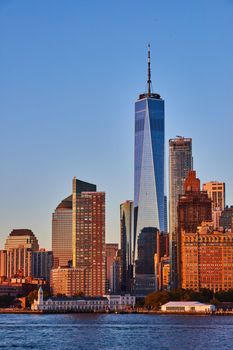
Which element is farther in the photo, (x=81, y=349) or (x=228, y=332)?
(x=228, y=332)

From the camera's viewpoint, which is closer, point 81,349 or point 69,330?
point 81,349

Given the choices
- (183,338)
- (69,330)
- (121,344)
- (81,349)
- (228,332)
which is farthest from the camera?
(69,330)

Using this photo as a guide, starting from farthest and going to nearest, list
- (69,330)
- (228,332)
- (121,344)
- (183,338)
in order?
(69,330)
(228,332)
(183,338)
(121,344)

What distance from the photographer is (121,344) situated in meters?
114

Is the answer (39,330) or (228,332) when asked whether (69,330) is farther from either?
(228,332)

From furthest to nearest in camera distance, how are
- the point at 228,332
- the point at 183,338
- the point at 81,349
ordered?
the point at 228,332
the point at 183,338
the point at 81,349

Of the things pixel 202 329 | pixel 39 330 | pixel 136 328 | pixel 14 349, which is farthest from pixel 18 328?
pixel 14 349

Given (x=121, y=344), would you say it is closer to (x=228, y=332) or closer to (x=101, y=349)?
(x=101, y=349)

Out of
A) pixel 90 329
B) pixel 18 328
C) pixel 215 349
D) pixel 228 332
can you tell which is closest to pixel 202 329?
pixel 228 332

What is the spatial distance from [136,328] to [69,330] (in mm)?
11169

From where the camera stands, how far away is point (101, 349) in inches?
4134

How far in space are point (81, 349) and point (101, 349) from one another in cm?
231

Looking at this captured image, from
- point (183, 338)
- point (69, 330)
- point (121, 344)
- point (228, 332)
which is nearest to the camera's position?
point (121, 344)

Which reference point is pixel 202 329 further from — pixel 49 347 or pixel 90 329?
pixel 49 347
